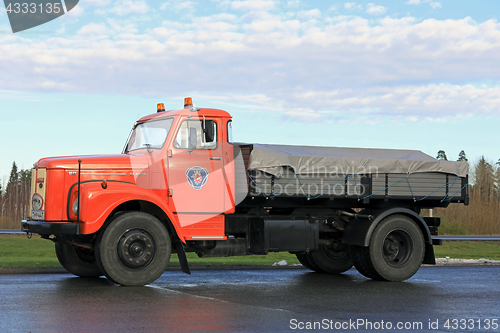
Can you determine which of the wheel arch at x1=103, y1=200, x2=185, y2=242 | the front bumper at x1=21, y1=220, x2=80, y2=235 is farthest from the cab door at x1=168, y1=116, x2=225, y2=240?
the front bumper at x1=21, y1=220, x2=80, y2=235

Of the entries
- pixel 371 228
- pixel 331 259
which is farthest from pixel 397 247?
pixel 331 259

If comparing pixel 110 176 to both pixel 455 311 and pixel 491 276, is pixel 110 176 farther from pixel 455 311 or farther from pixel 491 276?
pixel 491 276

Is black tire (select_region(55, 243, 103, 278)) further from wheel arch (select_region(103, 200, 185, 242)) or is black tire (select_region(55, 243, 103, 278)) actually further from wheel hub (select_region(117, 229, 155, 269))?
wheel hub (select_region(117, 229, 155, 269))

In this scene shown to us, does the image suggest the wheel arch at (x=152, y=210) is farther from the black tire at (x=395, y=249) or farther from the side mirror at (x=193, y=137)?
the black tire at (x=395, y=249)

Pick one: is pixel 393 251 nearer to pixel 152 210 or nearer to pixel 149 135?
pixel 152 210

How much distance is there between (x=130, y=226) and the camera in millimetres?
10391

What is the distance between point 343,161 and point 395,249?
7.68 feet

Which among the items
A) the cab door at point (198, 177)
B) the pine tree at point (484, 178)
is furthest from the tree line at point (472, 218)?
the cab door at point (198, 177)

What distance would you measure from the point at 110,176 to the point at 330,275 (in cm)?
604

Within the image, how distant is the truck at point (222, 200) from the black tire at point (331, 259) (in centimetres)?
29

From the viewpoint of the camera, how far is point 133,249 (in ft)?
34.0

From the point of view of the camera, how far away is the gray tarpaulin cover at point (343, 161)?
11617mm

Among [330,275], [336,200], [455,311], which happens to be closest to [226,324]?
[455,311]

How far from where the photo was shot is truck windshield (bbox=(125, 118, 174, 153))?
11500 mm
